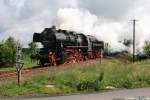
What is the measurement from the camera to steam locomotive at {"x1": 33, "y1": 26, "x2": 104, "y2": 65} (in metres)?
38.3

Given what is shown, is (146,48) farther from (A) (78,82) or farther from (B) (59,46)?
(A) (78,82)

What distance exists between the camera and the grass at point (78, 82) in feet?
69.7

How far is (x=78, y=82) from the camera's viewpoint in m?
23.6

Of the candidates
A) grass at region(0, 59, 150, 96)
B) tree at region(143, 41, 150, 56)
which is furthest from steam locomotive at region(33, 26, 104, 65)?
tree at region(143, 41, 150, 56)

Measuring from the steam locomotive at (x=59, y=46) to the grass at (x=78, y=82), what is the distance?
28.3 ft

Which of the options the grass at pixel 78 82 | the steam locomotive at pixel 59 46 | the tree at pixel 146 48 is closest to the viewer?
the grass at pixel 78 82

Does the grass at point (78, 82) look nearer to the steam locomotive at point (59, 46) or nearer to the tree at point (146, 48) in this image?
the steam locomotive at point (59, 46)

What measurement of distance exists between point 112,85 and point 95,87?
1.99 meters

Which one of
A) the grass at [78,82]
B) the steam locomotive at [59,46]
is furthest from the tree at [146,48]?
the grass at [78,82]

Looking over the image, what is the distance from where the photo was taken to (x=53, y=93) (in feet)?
68.0

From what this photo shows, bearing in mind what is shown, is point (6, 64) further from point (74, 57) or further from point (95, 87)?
point (95, 87)

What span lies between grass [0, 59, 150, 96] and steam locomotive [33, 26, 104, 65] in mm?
8625

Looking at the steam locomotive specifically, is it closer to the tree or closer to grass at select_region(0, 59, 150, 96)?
grass at select_region(0, 59, 150, 96)

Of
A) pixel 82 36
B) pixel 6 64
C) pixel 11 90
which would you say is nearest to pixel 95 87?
pixel 11 90
